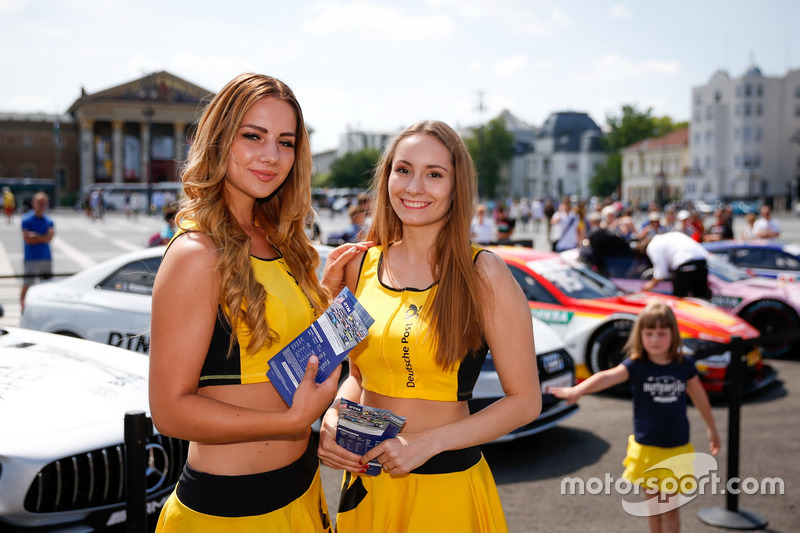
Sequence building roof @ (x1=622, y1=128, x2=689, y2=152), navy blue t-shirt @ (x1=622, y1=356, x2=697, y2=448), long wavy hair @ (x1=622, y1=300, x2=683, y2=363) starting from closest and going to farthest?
1. navy blue t-shirt @ (x1=622, y1=356, x2=697, y2=448)
2. long wavy hair @ (x1=622, y1=300, x2=683, y2=363)
3. building roof @ (x1=622, y1=128, x2=689, y2=152)

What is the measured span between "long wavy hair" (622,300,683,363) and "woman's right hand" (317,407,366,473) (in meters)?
2.51

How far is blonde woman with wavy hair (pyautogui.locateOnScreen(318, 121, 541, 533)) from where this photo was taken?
2.32m

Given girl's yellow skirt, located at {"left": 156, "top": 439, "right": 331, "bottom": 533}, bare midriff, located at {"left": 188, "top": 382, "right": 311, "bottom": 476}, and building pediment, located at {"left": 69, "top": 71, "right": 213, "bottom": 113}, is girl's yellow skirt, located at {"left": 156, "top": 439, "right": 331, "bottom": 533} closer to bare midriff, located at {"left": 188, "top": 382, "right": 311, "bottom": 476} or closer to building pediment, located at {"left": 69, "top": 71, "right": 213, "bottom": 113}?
bare midriff, located at {"left": 188, "top": 382, "right": 311, "bottom": 476}

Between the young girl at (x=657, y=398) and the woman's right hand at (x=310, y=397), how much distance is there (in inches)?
80.5

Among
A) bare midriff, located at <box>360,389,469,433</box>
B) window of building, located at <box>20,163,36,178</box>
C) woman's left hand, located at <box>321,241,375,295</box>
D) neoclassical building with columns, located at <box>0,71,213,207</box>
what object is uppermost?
neoclassical building with columns, located at <box>0,71,213,207</box>

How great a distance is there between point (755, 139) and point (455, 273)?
105 m

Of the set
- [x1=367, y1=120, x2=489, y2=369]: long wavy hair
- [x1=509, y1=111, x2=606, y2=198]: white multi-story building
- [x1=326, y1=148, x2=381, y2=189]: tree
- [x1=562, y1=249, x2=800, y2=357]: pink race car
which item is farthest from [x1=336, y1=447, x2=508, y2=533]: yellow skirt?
[x1=509, y1=111, x2=606, y2=198]: white multi-story building

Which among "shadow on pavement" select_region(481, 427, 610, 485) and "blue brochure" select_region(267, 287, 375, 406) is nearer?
"blue brochure" select_region(267, 287, 375, 406)

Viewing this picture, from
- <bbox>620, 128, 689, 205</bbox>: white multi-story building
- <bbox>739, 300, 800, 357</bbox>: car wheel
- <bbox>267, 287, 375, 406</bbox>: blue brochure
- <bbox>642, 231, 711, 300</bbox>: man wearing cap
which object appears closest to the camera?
<bbox>267, 287, 375, 406</bbox>: blue brochure

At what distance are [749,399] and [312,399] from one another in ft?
24.1

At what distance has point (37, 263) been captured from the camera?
38.7 ft

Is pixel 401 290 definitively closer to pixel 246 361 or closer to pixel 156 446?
pixel 246 361

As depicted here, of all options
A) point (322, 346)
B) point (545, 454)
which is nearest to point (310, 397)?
point (322, 346)

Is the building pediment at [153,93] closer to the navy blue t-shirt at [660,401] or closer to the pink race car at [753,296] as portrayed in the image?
the pink race car at [753,296]
